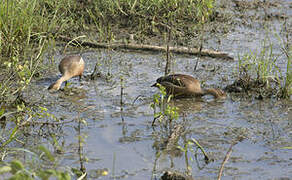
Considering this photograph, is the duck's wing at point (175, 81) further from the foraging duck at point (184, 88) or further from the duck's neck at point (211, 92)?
the duck's neck at point (211, 92)

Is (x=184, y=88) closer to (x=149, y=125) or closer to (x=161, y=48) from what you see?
(x=149, y=125)

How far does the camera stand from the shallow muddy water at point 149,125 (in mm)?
4465

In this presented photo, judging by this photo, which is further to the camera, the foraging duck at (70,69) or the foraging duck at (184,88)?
the foraging duck at (70,69)

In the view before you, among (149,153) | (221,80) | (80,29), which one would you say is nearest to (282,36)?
(221,80)

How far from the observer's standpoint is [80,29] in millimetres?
9062

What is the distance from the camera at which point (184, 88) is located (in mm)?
6242

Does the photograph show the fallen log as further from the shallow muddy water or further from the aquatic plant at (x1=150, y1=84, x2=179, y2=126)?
the aquatic plant at (x1=150, y1=84, x2=179, y2=126)

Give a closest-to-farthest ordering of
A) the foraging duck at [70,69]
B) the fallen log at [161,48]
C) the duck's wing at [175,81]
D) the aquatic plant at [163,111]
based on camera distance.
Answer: the aquatic plant at [163,111]
the duck's wing at [175,81]
the foraging duck at [70,69]
the fallen log at [161,48]

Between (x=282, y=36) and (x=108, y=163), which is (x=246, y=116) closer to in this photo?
(x=108, y=163)

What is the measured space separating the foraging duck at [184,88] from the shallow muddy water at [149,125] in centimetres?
10

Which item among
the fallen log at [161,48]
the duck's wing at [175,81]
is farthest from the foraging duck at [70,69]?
the duck's wing at [175,81]

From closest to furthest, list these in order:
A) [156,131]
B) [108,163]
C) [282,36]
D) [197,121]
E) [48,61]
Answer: [108,163]
[156,131]
[197,121]
[48,61]
[282,36]

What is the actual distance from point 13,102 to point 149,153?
1884mm

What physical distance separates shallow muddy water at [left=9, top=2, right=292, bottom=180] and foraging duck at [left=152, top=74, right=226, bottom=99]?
10 cm
